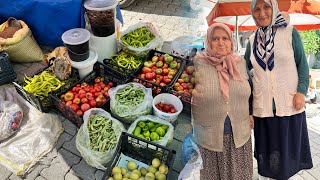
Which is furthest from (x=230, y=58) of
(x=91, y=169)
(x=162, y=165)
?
(x=91, y=169)

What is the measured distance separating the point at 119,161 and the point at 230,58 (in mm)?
1495

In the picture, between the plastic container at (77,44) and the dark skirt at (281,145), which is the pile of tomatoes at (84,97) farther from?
the dark skirt at (281,145)

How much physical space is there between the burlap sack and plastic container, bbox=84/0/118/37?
0.97 m

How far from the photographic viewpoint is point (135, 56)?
167 inches

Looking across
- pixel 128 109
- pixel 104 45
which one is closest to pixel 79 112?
pixel 128 109

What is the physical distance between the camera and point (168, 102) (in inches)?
140

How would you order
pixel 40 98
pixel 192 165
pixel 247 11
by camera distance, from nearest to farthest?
pixel 192 165
pixel 40 98
pixel 247 11

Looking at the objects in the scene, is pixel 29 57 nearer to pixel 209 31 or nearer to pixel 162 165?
pixel 162 165

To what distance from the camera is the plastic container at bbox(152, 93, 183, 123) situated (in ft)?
10.9

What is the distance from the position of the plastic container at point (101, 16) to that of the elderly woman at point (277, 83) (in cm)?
222

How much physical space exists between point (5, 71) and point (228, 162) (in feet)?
10.2

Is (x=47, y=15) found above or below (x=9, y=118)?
above

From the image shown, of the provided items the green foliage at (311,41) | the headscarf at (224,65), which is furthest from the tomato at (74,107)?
the green foliage at (311,41)

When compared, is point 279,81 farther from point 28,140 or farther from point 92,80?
point 28,140
